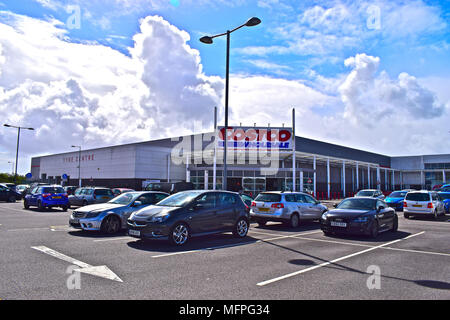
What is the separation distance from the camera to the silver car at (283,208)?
14.3 metres

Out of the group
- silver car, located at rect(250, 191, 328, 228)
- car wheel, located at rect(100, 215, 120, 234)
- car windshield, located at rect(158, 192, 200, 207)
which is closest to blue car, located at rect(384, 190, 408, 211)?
silver car, located at rect(250, 191, 328, 228)

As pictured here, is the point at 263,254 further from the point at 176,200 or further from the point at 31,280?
the point at 31,280

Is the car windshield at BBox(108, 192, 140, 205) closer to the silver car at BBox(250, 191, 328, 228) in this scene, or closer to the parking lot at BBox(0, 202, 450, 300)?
the parking lot at BBox(0, 202, 450, 300)

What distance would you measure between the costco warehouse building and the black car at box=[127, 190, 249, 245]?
23.6 meters

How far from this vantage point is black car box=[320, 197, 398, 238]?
11.5m

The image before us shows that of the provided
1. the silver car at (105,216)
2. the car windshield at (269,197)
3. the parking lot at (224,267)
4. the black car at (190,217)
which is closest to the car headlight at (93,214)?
Result: the silver car at (105,216)

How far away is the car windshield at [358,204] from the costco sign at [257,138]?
24543 mm

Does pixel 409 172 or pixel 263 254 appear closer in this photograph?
pixel 263 254

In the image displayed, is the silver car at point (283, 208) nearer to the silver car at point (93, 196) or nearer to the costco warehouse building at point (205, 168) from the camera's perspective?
the silver car at point (93, 196)

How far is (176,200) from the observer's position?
34.9 ft

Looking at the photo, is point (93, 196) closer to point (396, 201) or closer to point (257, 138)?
point (257, 138)

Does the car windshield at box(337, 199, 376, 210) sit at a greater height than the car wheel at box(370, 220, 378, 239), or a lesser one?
greater
